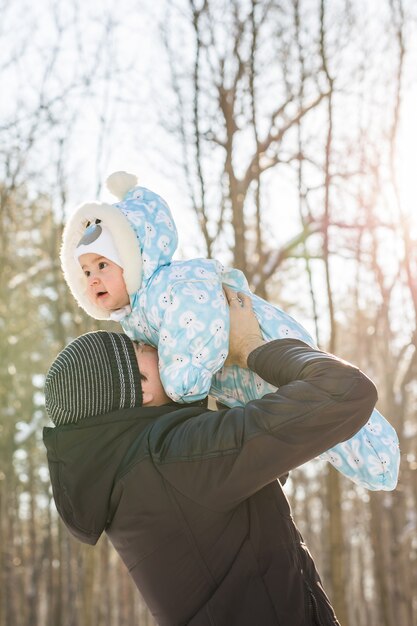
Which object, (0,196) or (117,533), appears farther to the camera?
(0,196)

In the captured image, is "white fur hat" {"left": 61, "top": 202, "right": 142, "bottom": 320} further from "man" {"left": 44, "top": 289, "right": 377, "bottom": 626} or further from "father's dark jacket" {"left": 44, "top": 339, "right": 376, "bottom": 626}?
"father's dark jacket" {"left": 44, "top": 339, "right": 376, "bottom": 626}

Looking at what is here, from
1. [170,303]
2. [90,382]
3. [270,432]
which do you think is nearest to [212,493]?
[270,432]

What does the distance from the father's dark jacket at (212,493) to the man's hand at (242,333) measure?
1.00ft

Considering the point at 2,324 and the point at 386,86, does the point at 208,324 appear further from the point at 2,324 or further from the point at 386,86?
the point at 2,324

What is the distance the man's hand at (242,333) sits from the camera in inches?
80.4

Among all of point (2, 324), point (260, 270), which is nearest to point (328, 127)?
point (260, 270)

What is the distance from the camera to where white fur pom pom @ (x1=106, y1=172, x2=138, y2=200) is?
8.11ft

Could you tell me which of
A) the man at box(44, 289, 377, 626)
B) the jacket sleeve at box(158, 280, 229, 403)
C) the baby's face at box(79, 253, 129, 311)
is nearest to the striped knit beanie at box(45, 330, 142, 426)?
the man at box(44, 289, 377, 626)

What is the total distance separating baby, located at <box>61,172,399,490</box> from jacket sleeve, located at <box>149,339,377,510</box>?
0.28 meters

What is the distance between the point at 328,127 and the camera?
5234mm

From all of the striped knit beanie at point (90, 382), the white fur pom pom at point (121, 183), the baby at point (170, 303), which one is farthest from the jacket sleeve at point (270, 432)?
the white fur pom pom at point (121, 183)

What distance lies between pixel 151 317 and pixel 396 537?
1041 centimetres

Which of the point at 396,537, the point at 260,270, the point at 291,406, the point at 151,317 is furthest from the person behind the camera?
the point at 396,537

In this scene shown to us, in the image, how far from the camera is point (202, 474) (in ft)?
5.14
